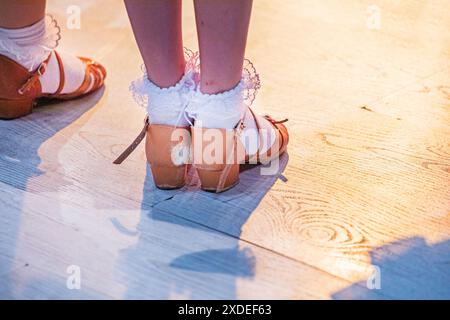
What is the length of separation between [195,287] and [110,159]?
1.20 ft

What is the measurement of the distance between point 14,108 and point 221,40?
1.81ft

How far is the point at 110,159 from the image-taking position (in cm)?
105

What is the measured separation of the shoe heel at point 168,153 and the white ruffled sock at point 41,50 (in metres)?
0.36

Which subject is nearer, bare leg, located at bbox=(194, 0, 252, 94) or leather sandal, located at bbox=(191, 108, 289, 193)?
bare leg, located at bbox=(194, 0, 252, 94)

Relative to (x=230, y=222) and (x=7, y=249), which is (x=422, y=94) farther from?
(x=7, y=249)

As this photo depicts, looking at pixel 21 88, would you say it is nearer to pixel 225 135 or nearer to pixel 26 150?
pixel 26 150

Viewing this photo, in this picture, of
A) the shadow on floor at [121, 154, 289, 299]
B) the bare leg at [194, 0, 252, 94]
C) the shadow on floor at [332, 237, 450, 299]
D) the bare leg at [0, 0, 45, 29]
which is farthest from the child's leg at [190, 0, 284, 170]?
the bare leg at [0, 0, 45, 29]

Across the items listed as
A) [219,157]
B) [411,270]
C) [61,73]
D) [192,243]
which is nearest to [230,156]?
[219,157]

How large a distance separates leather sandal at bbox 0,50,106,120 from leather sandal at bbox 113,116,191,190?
0.33m

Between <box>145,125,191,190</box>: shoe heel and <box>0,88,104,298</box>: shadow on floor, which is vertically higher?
<box>145,125,191,190</box>: shoe heel

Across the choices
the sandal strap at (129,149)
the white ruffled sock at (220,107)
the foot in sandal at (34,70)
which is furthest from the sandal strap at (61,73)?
the white ruffled sock at (220,107)

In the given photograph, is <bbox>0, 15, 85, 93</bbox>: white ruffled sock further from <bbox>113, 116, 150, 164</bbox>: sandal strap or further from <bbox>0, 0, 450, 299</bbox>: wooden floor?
<bbox>113, 116, 150, 164</bbox>: sandal strap

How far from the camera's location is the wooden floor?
795mm
